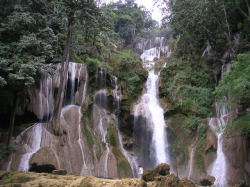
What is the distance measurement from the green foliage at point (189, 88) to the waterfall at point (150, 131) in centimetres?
145

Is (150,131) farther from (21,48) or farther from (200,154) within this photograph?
(21,48)

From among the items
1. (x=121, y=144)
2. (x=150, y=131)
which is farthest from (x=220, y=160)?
(x=121, y=144)

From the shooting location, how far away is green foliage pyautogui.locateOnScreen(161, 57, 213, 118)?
54.4 feet

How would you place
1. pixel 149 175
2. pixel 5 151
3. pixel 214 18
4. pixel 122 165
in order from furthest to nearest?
1. pixel 214 18
2. pixel 122 165
3. pixel 5 151
4. pixel 149 175

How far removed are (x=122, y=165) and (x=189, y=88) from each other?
342 inches

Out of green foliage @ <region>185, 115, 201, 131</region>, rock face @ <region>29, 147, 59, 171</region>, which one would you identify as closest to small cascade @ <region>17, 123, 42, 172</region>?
rock face @ <region>29, 147, 59, 171</region>

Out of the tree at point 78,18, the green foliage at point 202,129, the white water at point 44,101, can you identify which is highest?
the tree at point 78,18

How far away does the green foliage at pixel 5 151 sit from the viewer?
9.62 m

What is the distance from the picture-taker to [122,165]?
14.5 metres

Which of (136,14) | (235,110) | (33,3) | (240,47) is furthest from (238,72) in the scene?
(136,14)

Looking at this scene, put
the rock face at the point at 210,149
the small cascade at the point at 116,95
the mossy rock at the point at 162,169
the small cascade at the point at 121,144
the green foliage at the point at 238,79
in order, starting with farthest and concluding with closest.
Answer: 1. the small cascade at the point at 116,95
2. the small cascade at the point at 121,144
3. the rock face at the point at 210,149
4. the green foliage at the point at 238,79
5. the mossy rock at the point at 162,169

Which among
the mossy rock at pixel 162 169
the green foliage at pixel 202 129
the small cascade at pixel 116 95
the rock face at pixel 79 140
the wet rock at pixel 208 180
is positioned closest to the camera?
the mossy rock at pixel 162 169

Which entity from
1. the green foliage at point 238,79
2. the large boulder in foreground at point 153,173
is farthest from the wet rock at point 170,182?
the green foliage at point 238,79

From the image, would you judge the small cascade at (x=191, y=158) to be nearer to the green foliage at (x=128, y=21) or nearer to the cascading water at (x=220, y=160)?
Answer: the cascading water at (x=220, y=160)
